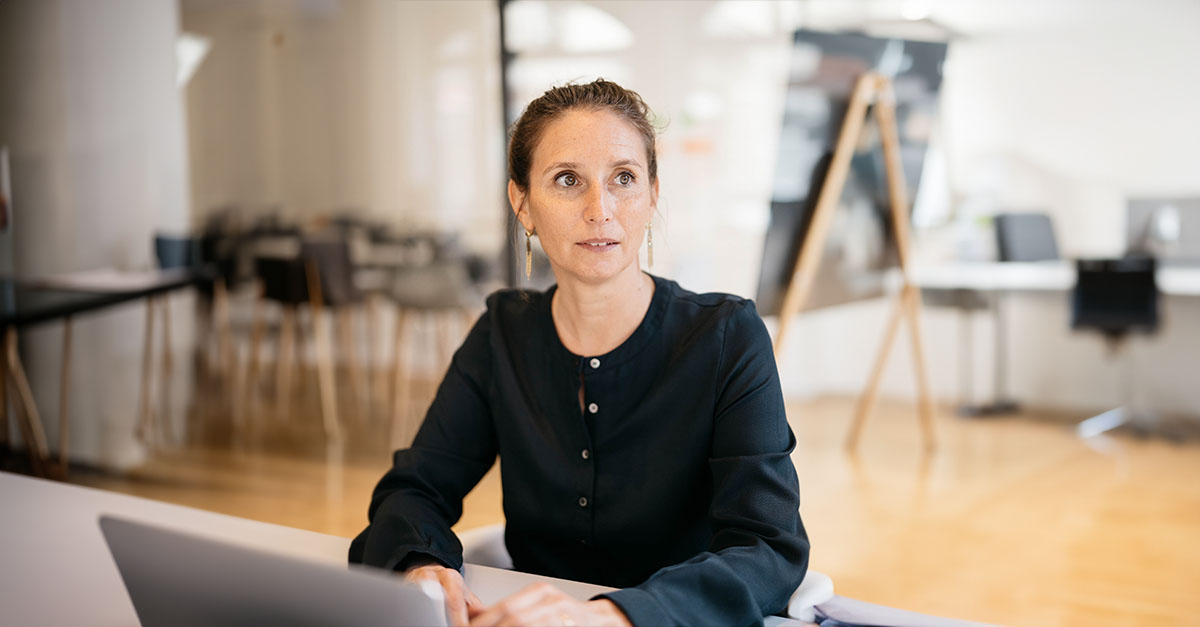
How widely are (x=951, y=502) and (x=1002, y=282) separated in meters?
1.51

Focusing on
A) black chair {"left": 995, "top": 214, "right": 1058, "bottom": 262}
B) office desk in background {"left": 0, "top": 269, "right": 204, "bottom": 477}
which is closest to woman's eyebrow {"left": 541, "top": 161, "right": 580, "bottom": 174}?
office desk in background {"left": 0, "top": 269, "right": 204, "bottom": 477}

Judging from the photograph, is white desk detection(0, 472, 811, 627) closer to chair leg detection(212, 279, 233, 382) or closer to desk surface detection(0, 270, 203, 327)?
desk surface detection(0, 270, 203, 327)

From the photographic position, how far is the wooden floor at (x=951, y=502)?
2988 mm

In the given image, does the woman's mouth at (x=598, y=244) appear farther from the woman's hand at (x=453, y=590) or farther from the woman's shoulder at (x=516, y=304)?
the woman's hand at (x=453, y=590)

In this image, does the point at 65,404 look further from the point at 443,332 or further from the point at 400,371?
the point at 443,332

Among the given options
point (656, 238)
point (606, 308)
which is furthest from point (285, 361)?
point (606, 308)

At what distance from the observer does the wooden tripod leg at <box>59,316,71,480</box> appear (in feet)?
13.8

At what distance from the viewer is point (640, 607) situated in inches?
39.9

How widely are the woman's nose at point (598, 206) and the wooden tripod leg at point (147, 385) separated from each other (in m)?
3.68

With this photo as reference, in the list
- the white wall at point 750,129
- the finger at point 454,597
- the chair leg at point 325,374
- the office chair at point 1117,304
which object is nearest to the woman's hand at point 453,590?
the finger at point 454,597

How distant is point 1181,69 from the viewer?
393cm

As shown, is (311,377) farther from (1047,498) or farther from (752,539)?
(752,539)

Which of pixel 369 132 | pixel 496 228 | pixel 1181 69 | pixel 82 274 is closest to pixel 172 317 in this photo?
pixel 82 274

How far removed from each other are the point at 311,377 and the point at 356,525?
141 cm
